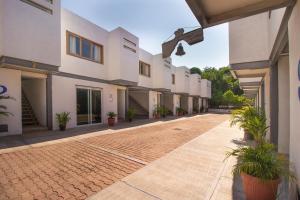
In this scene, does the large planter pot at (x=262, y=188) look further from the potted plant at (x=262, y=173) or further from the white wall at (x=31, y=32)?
the white wall at (x=31, y=32)

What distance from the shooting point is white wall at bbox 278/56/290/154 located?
5223 millimetres

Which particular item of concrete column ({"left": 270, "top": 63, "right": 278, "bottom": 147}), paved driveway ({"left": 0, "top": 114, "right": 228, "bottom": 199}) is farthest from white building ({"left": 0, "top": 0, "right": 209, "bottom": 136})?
concrete column ({"left": 270, "top": 63, "right": 278, "bottom": 147})

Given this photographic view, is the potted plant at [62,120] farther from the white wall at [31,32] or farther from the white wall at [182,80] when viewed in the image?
the white wall at [182,80]

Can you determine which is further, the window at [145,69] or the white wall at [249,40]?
the window at [145,69]

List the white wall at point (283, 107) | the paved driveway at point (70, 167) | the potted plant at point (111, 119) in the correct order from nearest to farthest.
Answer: the paved driveway at point (70, 167), the white wall at point (283, 107), the potted plant at point (111, 119)

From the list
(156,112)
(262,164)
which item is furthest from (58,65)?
(156,112)

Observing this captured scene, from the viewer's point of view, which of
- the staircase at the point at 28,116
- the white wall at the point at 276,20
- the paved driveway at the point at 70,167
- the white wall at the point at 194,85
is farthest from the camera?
the white wall at the point at 194,85

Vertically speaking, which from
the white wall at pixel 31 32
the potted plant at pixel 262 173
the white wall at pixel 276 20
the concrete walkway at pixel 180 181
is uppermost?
the white wall at pixel 31 32

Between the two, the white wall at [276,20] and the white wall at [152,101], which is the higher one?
the white wall at [276,20]

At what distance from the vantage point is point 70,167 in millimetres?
4375

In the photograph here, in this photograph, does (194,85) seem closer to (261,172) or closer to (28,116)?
(28,116)

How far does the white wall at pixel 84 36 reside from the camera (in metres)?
9.57

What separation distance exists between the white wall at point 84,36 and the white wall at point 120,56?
42 centimetres

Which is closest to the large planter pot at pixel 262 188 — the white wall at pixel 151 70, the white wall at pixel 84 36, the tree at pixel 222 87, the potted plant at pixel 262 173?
the potted plant at pixel 262 173
